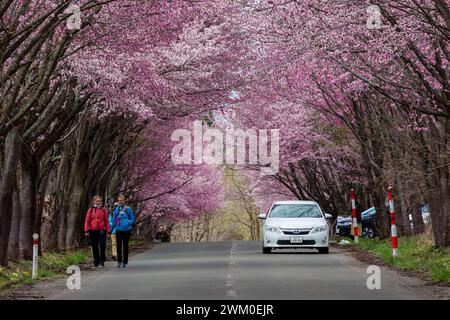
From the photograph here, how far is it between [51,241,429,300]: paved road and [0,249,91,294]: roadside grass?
3.94ft

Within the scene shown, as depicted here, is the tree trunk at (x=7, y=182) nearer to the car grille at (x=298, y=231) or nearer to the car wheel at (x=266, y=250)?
the car grille at (x=298, y=231)

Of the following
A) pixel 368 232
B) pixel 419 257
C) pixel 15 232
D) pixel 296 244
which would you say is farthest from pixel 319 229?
Result: pixel 368 232

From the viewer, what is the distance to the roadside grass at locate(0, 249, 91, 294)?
20359 mm

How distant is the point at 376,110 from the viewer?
3072 centimetres

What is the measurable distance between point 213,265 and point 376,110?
8.52 m

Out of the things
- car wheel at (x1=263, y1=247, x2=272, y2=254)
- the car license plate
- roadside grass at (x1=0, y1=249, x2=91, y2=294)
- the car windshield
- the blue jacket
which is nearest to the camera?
roadside grass at (x1=0, y1=249, x2=91, y2=294)

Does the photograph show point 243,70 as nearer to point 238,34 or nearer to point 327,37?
point 238,34

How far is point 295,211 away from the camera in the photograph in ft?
102

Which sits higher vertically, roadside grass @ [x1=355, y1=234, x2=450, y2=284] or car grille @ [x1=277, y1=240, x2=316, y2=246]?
car grille @ [x1=277, y1=240, x2=316, y2=246]

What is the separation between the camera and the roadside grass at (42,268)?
66.8 feet

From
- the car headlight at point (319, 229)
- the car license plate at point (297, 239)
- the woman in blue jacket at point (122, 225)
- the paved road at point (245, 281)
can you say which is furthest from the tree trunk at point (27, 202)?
the car headlight at point (319, 229)

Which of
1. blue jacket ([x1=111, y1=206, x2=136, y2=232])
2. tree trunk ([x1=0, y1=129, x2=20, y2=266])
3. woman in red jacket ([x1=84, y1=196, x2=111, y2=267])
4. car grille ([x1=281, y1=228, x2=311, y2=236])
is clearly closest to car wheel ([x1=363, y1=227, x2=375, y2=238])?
car grille ([x1=281, y1=228, x2=311, y2=236])

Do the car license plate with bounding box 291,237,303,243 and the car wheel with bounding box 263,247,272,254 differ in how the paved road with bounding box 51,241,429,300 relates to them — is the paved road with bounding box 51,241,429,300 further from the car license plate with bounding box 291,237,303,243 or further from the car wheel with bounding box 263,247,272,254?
the car wheel with bounding box 263,247,272,254
